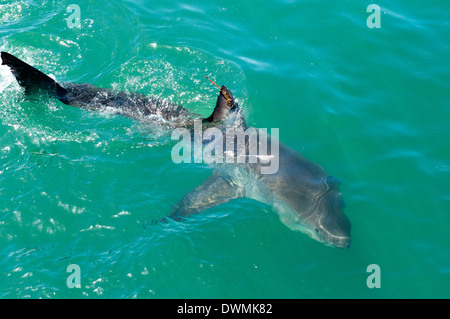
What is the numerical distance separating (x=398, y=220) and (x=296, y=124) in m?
3.32

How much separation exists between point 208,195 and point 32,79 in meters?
4.70

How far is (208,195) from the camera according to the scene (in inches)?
316

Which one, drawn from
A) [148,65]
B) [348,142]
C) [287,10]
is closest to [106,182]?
[148,65]

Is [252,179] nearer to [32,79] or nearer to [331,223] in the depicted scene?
[331,223]

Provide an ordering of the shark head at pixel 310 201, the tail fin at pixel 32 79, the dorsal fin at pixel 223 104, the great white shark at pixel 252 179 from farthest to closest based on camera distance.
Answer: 1. the tail fin at pixel 32 79
2. the dorsal fin at pixel 223 104
3. the great white shark at pixel 252 179
4. the shark head at pixel 310 201

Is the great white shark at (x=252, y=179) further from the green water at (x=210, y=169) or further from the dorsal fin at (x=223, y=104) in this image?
the green water at (x=210, y=169)

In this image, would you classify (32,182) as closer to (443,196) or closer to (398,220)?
(398,220)

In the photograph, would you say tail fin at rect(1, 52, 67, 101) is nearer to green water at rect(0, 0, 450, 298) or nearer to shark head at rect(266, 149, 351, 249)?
green water at rect(0, 0, 450, 298)

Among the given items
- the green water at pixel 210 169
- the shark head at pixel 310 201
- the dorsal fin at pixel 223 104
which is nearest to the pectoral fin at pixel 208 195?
the green water at pixel 210 169

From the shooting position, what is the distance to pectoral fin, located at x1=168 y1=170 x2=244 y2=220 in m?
7.71

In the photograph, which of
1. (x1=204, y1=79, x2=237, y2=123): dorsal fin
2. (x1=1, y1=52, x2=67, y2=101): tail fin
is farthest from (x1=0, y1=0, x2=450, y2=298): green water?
(x1=204, y1=79, x2=237, y2=123): dorsal fin

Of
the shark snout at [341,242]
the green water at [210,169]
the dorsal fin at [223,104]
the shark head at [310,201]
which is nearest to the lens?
the green water at [210,169]

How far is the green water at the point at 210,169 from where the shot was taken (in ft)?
22.9

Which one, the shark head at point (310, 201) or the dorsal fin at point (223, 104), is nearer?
the shark head at point (310, 201)
